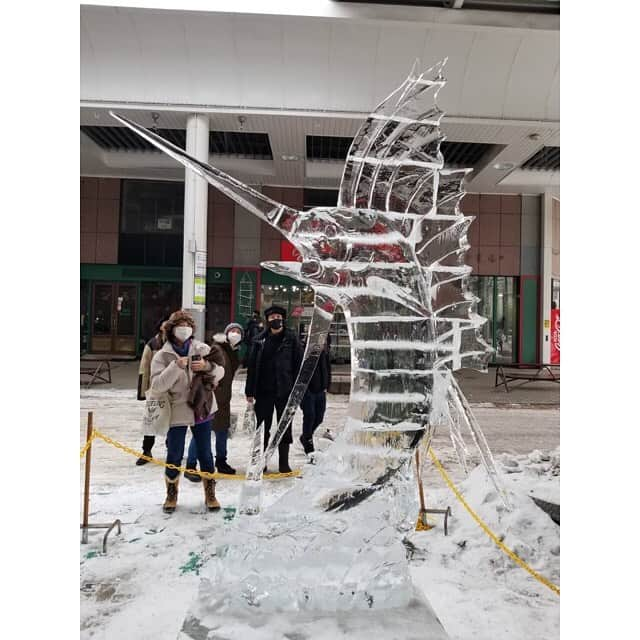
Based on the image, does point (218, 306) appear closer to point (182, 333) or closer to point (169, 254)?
point (169, 254)

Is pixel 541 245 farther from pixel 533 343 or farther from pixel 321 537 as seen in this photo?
pixel 321 537

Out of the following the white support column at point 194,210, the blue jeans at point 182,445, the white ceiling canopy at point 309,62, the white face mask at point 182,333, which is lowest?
the blue jeans at point 182,445

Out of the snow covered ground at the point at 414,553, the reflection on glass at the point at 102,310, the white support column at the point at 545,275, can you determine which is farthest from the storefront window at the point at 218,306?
the white support column at the point at 545,275

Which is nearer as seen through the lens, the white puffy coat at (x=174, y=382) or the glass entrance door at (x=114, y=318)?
the white puffy coat at (x=174, y=382)

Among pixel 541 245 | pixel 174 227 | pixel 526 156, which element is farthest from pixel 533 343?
pixel 174 227

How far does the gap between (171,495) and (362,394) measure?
1895mm

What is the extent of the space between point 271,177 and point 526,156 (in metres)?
5.18

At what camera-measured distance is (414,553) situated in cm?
323

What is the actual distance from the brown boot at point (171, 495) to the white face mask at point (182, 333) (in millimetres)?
1003

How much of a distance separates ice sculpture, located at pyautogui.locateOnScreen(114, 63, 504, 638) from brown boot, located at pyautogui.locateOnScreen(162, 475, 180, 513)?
1171 millimetres

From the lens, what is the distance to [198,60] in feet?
23.4

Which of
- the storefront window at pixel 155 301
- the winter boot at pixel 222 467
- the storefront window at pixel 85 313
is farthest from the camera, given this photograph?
the storefront window at pixel 155 301

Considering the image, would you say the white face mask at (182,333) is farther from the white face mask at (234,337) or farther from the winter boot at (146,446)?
the winter boot at (146,446)

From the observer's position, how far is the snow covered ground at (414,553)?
8.39ft
